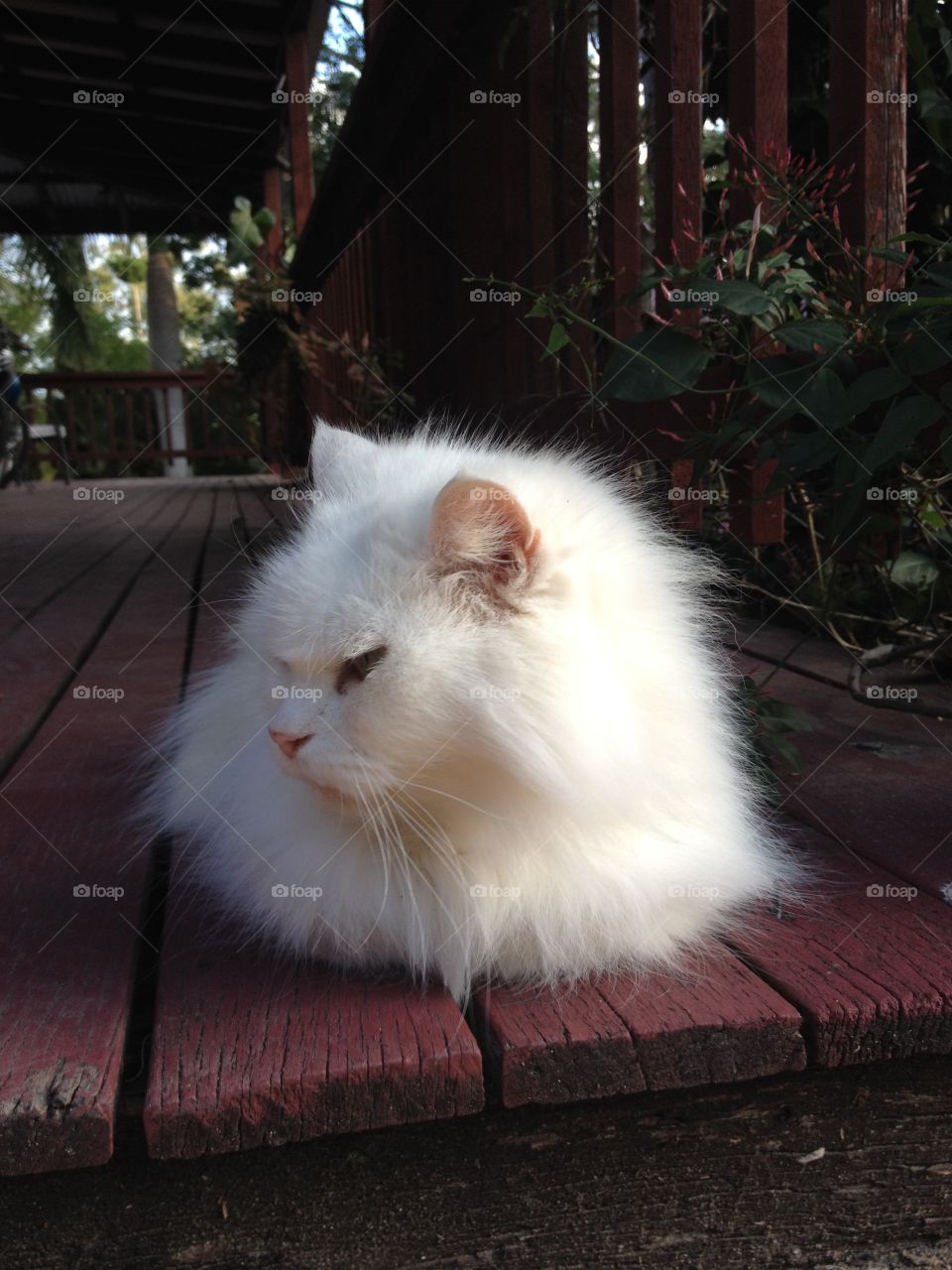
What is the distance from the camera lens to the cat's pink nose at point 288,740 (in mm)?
1029

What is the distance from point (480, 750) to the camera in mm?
1001

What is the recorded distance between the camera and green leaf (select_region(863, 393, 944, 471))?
1.24 meters

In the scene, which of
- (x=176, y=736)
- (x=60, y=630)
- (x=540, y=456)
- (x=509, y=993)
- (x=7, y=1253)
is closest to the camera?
(x=7, y=1253)

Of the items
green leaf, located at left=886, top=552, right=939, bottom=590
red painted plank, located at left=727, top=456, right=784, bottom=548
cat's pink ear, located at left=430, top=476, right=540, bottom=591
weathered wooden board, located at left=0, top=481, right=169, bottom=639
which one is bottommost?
weathered wooden board, located at left=0, top=481, right=169, bottom=639

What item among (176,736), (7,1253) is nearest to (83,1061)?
(7,1253)

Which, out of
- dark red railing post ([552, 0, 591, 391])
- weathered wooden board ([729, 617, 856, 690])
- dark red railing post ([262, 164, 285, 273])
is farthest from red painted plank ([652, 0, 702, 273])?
dark red railing post ([262, 164, 285, 273])

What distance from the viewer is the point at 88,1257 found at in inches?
37.0

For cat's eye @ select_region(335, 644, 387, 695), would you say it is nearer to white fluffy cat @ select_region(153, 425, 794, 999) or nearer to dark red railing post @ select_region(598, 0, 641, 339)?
white fluffy cat @ select_region(153, 425, 794, 999)

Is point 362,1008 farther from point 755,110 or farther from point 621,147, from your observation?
point 621,147

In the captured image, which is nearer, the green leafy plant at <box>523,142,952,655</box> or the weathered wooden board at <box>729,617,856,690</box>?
the green leafy plant at <box>523,142,952,655</box>

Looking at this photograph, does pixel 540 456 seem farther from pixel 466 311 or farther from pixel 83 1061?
pixel 466 311

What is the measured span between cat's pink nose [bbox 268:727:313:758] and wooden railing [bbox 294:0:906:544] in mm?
963

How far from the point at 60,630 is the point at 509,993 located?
86.4 inches

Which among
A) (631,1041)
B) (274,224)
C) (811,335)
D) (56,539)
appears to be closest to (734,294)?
(811,335)
